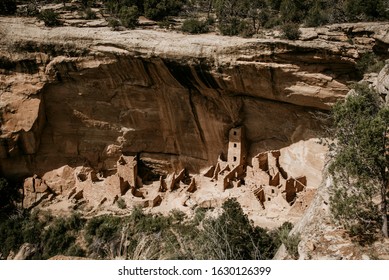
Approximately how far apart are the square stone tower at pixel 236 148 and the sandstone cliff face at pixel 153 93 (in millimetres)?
386

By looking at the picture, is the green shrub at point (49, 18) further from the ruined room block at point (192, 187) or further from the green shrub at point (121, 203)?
the ruined room block at point (192, 187)

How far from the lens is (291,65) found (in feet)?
45.4

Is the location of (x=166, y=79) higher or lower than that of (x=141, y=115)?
higher

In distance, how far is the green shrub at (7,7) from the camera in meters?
18.7

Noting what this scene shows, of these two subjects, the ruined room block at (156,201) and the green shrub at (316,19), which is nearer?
the green shrub at (316,19)

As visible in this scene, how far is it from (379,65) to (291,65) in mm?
2730

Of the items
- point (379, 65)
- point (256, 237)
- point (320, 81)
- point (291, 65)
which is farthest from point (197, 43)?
point (256, 237)

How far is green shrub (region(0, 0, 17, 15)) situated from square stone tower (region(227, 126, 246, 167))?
11605 millimetres

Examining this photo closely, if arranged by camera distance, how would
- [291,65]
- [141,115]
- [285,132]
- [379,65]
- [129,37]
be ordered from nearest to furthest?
[379,65] → [291,65] → [129,37] → [285,132] → [141,115]

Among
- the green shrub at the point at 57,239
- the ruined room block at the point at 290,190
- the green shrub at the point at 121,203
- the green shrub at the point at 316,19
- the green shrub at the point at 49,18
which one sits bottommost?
the green shrub at the point at 57,239

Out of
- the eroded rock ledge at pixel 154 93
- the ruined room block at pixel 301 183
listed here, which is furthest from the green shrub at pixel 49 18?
the ruined room block at pixel 301 183

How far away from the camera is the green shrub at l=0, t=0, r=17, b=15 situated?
18734 millimetres

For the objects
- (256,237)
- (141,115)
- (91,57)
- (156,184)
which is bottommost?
(156,184)

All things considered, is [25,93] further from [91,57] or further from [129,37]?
[129,37]
